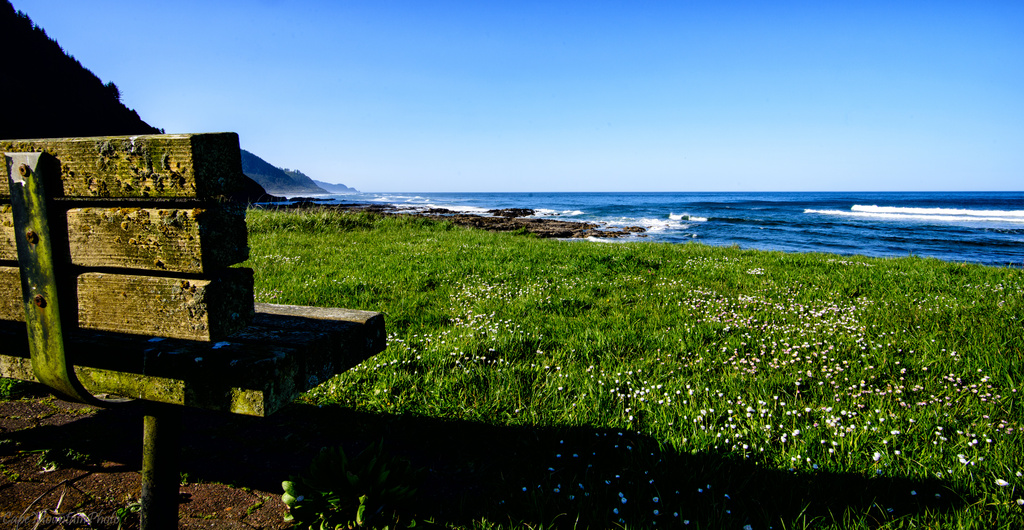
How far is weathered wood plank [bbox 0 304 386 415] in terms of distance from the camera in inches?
62.3

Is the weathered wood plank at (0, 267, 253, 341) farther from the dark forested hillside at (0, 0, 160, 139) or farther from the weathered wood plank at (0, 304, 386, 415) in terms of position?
the dark forested hillside at (0, 0, 160, 139)

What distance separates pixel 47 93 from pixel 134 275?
286ft

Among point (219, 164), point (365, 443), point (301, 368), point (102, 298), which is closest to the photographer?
point (219, 164)

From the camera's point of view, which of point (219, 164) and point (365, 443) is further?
point (365, 443)

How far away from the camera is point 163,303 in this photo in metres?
1.53

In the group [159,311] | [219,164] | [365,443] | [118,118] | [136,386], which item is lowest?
[365,443]

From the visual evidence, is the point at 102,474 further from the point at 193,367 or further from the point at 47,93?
the point at 47,93

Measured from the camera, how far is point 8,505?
2451 millimetres

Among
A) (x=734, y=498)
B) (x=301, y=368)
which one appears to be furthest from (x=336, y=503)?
(x=734, y=498)

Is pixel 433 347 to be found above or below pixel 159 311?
below

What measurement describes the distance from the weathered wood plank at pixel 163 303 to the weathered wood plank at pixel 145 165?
28 centimetres

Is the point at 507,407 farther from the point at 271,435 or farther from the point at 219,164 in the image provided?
the point at 219,164

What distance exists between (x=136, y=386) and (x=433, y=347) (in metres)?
3.00

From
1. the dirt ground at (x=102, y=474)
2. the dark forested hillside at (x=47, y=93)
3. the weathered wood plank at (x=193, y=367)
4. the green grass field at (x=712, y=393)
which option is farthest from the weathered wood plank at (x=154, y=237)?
the dark forested hillside at (x=47, y=93)
